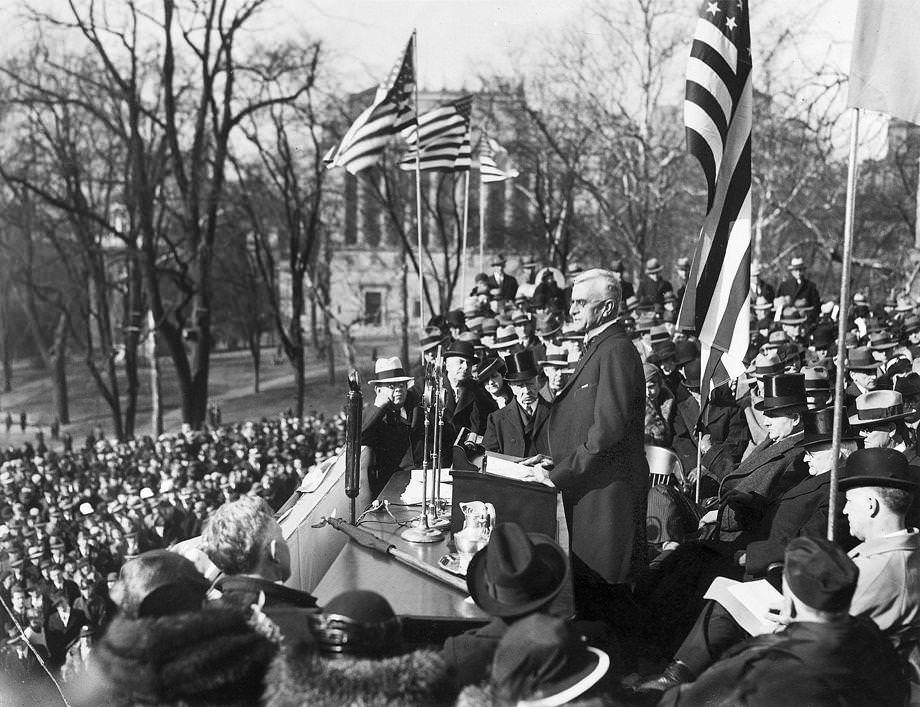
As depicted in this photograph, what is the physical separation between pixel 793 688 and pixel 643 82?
759 inches

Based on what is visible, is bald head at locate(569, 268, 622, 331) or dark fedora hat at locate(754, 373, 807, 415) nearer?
bald head at locate(569, 268, 622, 331)

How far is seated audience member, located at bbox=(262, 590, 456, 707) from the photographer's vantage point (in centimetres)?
269

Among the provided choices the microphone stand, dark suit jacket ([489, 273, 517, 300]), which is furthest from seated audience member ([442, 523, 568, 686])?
dark suit jacket ([489, 273, 517, 300])

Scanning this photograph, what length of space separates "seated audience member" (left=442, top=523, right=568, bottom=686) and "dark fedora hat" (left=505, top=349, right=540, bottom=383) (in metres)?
3.62

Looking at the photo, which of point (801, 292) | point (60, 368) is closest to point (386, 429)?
point (801, 292)

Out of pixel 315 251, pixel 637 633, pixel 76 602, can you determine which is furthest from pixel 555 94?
pixel 637 633

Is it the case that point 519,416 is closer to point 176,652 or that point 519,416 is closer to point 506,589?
point 506,589

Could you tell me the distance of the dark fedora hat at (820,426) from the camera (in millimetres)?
4879

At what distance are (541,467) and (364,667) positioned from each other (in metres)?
1.79

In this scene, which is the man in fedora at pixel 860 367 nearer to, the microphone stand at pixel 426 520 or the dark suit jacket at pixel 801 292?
the microphone stand at pixel 426 520

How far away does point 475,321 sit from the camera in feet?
45.2

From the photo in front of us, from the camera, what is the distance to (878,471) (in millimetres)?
3592

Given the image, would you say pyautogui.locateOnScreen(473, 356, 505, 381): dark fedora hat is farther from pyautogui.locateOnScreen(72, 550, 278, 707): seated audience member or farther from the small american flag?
the small american flag

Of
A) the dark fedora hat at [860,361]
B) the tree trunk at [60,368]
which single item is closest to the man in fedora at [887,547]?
the dark fedora hat at [860,361]
